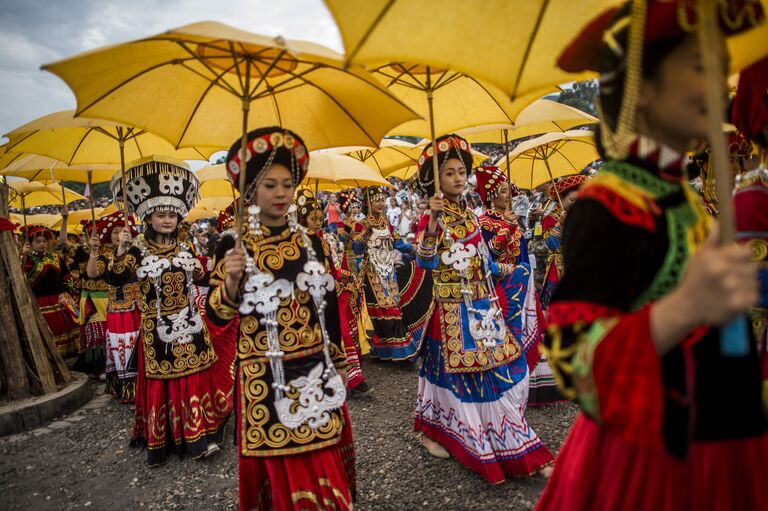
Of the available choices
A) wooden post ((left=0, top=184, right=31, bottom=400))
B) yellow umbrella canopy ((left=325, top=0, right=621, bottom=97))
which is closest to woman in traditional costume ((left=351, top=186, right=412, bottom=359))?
wooden post ((left=0, top=184, right=31, bottom=400))

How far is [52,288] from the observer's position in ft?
30.2

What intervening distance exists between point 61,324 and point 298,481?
28.6 feet

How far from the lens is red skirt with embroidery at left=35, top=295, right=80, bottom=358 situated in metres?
9.02

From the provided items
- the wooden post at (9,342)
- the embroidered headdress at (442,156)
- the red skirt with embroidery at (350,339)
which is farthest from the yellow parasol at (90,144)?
the red skirt with embroidery at (350,339)

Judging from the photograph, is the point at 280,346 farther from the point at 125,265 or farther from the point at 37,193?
the point at 37,193

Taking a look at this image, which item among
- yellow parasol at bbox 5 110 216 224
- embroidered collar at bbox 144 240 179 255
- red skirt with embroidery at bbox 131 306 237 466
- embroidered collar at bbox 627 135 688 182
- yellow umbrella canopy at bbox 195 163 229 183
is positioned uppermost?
yellow parasol at bbox 5 110 216 224

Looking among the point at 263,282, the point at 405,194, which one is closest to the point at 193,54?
the point at 263,282

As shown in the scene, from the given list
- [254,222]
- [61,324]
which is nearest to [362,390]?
[254,222]

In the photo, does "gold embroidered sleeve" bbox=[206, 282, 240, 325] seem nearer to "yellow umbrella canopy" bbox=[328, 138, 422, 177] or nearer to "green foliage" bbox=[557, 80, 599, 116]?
"yellow umbrella canopy" bbox=[328, 138, 422, 177]

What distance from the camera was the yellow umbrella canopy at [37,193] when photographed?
8.97 m

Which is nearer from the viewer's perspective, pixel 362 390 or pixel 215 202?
pixel 362 390

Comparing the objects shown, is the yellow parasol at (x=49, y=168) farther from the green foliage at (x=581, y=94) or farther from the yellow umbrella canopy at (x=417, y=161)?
the green foliage at (x=581, y=94)

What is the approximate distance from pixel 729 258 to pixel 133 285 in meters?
5.88

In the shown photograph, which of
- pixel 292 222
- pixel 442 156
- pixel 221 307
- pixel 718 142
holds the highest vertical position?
pixel 442 156
